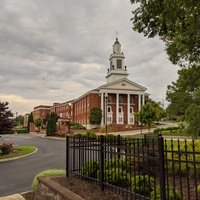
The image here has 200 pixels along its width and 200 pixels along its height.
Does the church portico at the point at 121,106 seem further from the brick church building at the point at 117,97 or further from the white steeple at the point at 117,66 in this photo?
the white steeple at the point at 117,66

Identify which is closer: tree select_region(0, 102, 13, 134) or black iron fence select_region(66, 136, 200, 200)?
black iron fence select_region(66, 136, 200, 200)

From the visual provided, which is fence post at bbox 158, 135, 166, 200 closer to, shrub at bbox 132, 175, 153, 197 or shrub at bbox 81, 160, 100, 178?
shrub at bbox 132, 175, 153, 197

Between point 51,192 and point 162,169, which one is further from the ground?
point 162,169

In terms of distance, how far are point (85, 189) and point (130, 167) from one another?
4.54ft

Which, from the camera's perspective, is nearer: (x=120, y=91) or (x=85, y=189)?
(x=85, y=189)

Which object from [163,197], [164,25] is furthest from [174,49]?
[163,197]

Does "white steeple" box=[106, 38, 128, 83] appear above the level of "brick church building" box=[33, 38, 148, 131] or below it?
above

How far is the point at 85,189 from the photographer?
6.49 m

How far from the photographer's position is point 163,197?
4.25 m

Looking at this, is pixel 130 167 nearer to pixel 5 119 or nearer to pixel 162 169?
pixel 162 169

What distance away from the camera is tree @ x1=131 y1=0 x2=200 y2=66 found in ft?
20.9

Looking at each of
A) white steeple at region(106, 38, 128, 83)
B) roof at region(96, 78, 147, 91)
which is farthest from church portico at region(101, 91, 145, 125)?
white steeple at region(106, 38, 128, 83)

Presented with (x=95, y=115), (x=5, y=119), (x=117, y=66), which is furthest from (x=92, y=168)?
(x=117, y=66)

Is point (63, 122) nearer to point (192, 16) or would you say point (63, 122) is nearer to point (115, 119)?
point (115, 119)
